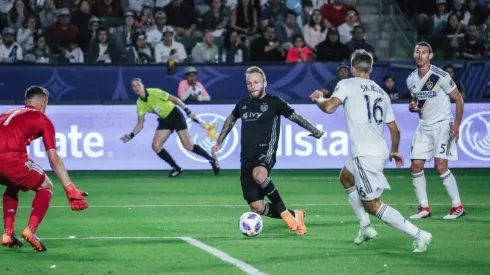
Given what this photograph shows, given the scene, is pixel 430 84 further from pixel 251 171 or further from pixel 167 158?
pixel 167 158

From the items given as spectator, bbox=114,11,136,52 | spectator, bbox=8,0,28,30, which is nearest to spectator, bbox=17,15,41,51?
spectator, bbox=8,0,28,30

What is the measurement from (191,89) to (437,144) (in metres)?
9.05

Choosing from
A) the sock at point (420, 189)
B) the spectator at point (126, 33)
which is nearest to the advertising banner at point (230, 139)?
the spectator at point (126, 33)

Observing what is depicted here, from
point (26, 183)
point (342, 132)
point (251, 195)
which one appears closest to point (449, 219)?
point (251, 195)

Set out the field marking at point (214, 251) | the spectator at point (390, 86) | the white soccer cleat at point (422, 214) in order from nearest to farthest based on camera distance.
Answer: the field marking at point (214, 251)
the white soccer cleat at point (422, 214)
the spectator at point (390, 86)

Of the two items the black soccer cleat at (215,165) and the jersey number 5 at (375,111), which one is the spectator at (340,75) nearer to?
the black soccer cleat at (215,165)

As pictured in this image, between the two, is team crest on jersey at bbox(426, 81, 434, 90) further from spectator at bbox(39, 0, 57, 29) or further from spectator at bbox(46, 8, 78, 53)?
spectator at bbox(39, 0, 57, 29)

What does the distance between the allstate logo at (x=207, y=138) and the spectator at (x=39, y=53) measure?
147 inches

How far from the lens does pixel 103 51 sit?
23.6m

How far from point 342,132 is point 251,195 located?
966 cm

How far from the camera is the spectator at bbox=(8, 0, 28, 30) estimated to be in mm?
24422

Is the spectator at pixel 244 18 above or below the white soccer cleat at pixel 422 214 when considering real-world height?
above

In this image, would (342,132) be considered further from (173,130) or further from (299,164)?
(173,130)

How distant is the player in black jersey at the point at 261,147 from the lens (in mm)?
12047
